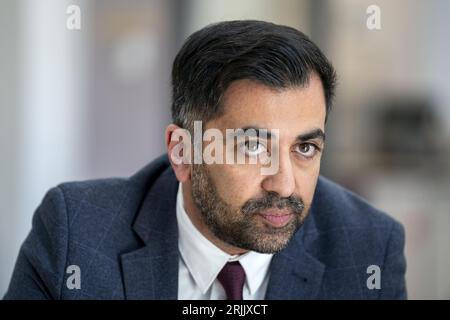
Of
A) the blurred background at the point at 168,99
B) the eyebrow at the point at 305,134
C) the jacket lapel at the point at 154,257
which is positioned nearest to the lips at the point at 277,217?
the eyebrow at the point at 305,134

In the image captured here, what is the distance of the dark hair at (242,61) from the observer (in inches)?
41.3

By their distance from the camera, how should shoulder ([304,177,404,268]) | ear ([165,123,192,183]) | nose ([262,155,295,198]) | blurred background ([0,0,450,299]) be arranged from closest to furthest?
nose ([262,155,295,198]) < ear ([165,123,192,183]) < shoulder ([304,177,404,268]) < blurred background ([0,0,450,299])

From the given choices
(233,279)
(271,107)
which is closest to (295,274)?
→ (233,279)

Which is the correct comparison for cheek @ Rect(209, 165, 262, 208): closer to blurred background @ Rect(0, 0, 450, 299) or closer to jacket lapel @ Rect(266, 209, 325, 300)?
jacket lapel @ Rect(266, 209, 325, 300)

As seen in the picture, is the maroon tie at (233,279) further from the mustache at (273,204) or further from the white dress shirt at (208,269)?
the mustache at (273,204)

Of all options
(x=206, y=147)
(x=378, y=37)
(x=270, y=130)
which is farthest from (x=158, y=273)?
(x=378, y=37)

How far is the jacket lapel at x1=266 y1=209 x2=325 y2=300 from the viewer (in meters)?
1.22

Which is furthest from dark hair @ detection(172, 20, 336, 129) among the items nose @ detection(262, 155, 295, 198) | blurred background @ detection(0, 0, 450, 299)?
blurred background @ detection(0, 0, 450, 299)

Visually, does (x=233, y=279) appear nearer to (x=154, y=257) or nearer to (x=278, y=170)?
(x=154, y=257)

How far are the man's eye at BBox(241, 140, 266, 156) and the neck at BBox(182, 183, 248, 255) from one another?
0.21 m

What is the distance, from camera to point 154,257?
122 centimetres

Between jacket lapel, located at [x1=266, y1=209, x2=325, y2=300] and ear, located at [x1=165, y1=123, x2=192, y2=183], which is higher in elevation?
ear, located at [x1=165, y1=123, x2=192, y2=183]

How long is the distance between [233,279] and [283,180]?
27 cm

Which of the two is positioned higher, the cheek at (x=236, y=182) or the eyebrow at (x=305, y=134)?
the eyebrow at (x=305, y=134)
